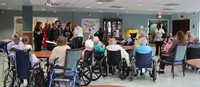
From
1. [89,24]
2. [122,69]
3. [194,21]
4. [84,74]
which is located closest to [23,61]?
[84,74]

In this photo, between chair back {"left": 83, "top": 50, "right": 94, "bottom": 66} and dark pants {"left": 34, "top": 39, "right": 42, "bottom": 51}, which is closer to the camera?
chair back {"left": 83, "top": 50, "right": 94, "bottom": 66}

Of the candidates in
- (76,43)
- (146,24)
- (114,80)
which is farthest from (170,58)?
(146,24)

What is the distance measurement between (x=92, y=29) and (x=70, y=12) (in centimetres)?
193

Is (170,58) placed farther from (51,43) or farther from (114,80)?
(51,43)

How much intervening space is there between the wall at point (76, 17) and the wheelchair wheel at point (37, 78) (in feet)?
41.4

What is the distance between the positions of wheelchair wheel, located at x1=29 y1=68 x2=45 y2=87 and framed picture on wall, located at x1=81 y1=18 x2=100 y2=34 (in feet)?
42.5

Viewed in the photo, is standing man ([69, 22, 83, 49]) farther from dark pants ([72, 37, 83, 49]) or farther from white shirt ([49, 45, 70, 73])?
white shirt ([49, 45, 70, 73])

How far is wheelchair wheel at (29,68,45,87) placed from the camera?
434cm

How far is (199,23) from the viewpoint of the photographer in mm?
17016

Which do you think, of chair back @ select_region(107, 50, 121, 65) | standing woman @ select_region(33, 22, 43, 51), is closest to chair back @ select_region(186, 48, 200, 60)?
chair back @ select_region(107, 50, 121, 65)

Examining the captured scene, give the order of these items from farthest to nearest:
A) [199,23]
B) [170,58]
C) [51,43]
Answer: [199,23]
[51,43]
[170,58]

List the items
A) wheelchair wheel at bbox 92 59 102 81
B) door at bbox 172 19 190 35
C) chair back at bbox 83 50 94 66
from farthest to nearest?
door at bbox 172 19 190 35 → wheelchair wheel at bbox 92 59 102 81 → chair back at bbox 83 50 94 66

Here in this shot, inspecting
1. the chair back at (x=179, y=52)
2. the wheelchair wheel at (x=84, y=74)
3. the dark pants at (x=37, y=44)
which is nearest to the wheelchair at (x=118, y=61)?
the wheelchair wheel at (x=84, y=74)

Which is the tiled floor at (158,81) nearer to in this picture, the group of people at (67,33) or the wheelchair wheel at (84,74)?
the wheelchair wheel at (84,74)
